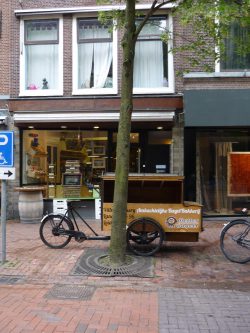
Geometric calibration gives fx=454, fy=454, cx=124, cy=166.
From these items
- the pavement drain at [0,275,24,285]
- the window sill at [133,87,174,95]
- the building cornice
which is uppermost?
the building cornice

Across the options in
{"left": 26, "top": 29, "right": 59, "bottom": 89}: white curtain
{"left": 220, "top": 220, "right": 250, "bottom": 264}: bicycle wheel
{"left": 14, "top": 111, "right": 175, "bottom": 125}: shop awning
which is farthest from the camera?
{"left": 26, "top": 29, "right": 59, "bottom": 89}: white curtain

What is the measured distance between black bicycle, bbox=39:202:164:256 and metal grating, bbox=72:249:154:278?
0.39 metres

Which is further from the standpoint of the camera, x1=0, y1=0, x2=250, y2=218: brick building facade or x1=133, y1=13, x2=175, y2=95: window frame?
x1=133, y1=13, x2=175, y2=95: window frame

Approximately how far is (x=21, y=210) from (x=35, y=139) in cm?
257

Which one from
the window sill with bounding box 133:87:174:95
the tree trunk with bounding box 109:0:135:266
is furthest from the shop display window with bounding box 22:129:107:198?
the tree trunk with bounding box 109:0:135:266

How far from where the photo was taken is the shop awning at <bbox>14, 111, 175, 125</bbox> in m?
13.3

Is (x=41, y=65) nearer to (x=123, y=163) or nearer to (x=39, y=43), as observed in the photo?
(x=39, y=43)

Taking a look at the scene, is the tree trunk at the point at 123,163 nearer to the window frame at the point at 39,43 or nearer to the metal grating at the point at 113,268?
the metal grating at the point at 113,268

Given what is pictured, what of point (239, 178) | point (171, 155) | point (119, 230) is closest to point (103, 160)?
point (171, 155)

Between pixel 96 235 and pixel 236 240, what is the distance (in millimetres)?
2824

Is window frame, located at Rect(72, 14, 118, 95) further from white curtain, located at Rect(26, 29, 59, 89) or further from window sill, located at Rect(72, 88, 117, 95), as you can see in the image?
white curtain, located at Rect(26, 29, 59, 89)

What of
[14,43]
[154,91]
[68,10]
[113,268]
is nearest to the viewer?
[113,268]

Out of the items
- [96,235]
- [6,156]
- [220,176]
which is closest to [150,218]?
[96,235]

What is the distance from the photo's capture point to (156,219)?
8.85m
